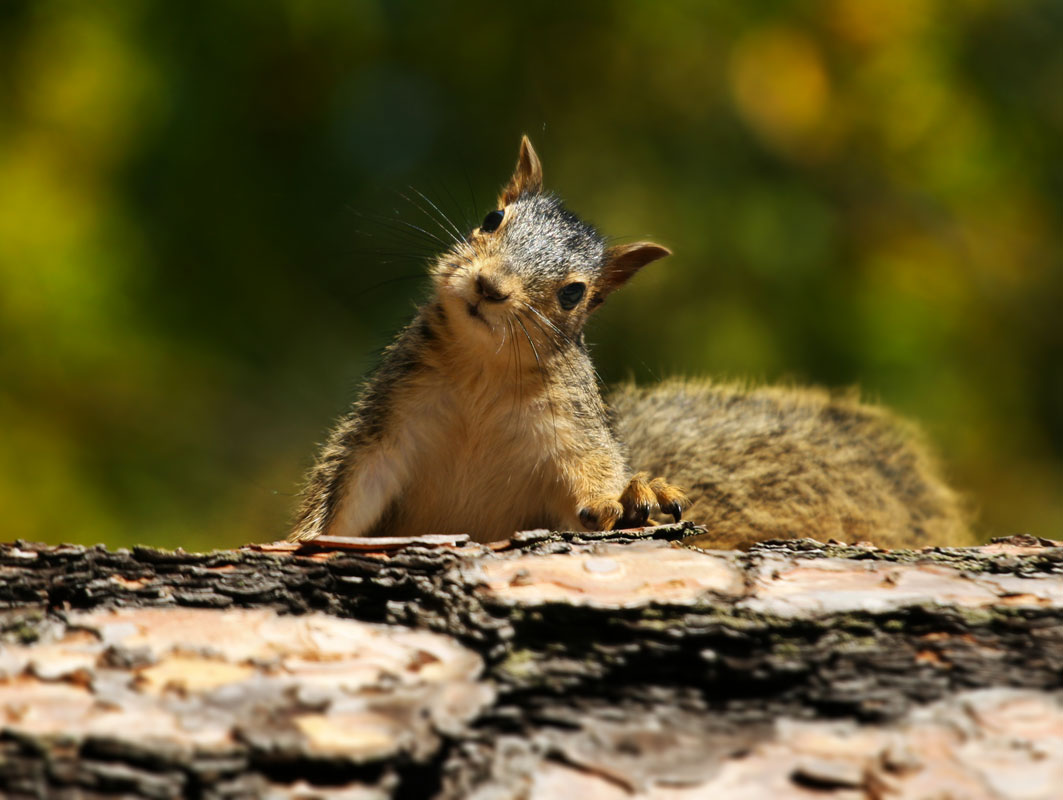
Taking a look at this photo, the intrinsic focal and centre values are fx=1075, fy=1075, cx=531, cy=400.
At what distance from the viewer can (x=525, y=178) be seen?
2920 millimetres

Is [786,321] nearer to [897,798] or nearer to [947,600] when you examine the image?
[947,600]

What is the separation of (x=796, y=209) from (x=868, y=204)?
0.98 ft

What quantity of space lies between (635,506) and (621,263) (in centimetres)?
91

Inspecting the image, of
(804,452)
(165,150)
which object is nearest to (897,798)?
(804,452)

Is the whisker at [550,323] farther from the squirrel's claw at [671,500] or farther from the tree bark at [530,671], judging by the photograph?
the tree bark at [530,671]

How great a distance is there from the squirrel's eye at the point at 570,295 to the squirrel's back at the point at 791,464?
1.25ft

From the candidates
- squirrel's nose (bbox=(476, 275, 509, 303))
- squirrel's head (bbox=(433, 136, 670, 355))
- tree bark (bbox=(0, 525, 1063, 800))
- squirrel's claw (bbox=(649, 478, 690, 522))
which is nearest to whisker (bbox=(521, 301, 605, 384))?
squirrel's head (bbox=(433, 136, 670, 355))

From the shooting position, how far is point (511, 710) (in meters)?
1.24

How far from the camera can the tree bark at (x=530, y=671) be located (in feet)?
3.68

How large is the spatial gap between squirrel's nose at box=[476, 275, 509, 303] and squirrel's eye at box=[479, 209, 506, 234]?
15.9 inches

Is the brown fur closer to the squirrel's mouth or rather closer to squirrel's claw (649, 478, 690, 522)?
the squirrel's mouth

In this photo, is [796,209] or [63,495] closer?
[63,495]

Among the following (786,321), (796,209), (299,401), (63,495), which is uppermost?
(796,209)

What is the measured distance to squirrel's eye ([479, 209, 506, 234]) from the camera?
2631 mm
